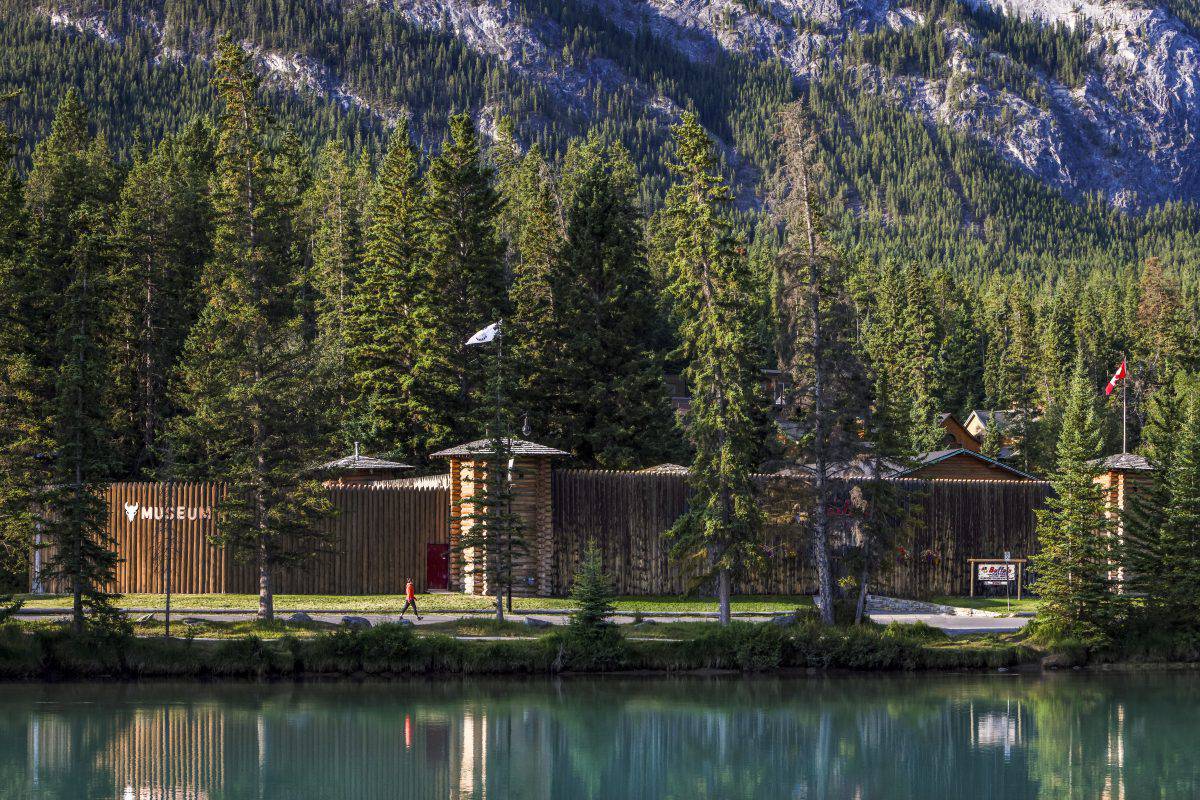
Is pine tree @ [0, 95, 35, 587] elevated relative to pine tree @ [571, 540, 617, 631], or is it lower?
elevated

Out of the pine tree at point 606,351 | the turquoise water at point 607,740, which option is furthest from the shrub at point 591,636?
the pine tree at point 606,351

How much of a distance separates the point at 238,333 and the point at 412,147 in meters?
33.3

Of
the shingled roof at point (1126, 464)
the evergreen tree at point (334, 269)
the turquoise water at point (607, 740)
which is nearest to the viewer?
the turquoise water at point (607, 740)

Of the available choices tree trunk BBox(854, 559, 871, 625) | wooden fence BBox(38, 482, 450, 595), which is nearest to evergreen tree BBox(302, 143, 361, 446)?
wooden fence BBox(38, 482, 450, 595)

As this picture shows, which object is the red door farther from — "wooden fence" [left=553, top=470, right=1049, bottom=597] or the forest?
the forest

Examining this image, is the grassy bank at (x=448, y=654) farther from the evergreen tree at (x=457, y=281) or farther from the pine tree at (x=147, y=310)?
the pine tree at (x=147, y=310)

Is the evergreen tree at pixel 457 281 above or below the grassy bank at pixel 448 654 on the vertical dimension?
above

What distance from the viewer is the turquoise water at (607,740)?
2403 centimetres

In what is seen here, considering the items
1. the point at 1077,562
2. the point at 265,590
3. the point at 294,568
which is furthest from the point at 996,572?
the point at 265,590

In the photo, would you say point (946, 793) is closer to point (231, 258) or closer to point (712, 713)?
point (712, 713)

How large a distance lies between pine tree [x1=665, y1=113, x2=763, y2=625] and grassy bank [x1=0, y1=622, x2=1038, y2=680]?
8.34 feet

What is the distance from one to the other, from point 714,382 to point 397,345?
20.8 m

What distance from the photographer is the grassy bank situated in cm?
3170

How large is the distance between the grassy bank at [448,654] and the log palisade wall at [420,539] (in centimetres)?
546
